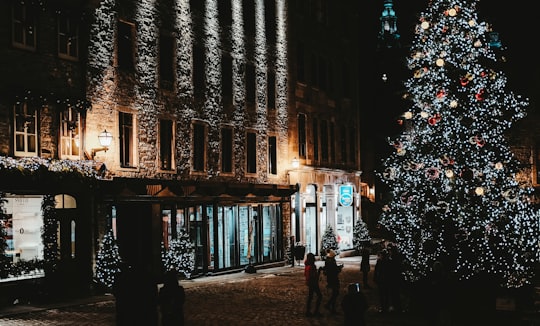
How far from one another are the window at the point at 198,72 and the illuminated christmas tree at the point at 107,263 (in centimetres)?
825

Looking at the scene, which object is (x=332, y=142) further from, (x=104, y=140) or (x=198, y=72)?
(x=104, y=140)

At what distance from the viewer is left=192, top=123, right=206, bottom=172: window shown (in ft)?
95.4

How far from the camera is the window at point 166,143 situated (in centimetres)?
2717

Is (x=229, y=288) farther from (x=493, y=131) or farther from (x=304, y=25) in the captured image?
(x=304, y=25)

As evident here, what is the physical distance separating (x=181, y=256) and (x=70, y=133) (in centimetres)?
665

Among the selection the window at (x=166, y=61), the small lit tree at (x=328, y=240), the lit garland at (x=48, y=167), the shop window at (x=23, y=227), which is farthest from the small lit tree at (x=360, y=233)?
the shop window at (x=23, y=227)

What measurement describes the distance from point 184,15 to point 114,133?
6718 millimetres

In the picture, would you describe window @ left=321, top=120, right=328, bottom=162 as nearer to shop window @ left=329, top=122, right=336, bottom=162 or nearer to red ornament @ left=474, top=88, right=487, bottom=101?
shop window @ left=329, top=122, right=336, bottom=162

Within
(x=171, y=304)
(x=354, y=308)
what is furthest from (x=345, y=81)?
(x=171, y=304)

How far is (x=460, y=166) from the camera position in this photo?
1959 centimetres

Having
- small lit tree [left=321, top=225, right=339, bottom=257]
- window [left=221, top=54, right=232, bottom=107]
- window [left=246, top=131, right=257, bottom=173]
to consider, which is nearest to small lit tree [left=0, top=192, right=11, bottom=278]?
window [left=221, top=54, right=232, bottom=107]

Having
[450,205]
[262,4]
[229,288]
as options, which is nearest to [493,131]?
[450,205]

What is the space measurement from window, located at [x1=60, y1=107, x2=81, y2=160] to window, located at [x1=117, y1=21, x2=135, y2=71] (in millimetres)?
3139

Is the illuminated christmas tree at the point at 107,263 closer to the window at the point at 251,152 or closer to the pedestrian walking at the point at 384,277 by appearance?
the pedestrian walking at the point at 384,277
